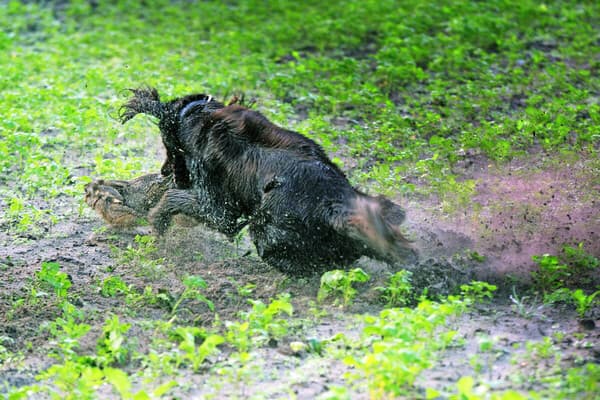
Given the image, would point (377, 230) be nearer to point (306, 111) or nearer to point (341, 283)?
point (341, 283)

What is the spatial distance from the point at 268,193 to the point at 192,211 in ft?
2.98

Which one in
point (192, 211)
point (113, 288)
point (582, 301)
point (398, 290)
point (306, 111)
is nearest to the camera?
point (582, 301)

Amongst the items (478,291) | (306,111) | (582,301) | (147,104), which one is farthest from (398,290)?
(306,111)

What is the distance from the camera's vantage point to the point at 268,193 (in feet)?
23.8

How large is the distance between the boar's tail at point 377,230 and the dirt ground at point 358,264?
177mm

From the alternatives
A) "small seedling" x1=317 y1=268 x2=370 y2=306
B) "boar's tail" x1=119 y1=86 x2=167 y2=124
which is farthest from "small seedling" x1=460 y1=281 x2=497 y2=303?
"boar's tail" x1=119 y1=86 x2=167 y2=124

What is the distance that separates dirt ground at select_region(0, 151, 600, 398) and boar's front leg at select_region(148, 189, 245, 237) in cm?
15

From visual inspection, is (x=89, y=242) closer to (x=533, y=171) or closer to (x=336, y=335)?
(x=336, y=335)

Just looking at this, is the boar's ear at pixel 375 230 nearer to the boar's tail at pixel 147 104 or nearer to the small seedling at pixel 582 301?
the small seedling at pixel 582 301

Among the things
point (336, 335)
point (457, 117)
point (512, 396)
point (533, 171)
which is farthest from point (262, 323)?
point (457, 117)

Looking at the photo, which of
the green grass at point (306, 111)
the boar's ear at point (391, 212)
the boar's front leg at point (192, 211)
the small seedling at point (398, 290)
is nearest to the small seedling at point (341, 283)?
the green grass at point (306, 111)

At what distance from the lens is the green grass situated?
5832mm

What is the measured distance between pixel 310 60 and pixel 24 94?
3511mm

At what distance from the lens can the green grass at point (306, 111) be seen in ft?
19.1
